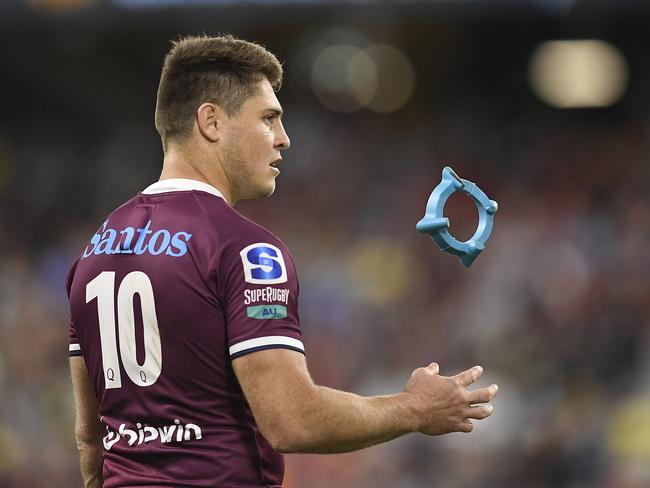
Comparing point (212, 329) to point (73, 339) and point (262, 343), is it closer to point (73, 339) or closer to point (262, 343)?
point (262, 343)

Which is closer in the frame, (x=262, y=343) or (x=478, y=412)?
(x=262, y=343)

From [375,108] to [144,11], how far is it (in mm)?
3509

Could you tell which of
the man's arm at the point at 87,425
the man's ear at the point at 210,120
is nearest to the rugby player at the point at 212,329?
the man's ear at the point at 210,120

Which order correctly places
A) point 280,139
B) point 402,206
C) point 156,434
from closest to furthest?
point 156,434 < point 280,139 < point 402,206

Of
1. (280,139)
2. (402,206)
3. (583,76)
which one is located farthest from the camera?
(583,76)

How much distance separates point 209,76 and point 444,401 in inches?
41.3

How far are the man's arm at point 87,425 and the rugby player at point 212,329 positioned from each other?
107mm

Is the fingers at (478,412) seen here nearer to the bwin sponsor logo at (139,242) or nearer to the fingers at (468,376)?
the fingers at (468,376)

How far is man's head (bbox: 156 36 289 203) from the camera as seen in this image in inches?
119

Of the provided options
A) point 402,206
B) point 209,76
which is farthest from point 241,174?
point 402,206

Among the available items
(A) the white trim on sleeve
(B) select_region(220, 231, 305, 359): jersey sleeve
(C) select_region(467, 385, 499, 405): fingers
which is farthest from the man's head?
(C) select_region(467, 385, 499, 405): fingers

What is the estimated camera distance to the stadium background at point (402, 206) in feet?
31.4

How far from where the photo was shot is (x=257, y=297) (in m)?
2.67

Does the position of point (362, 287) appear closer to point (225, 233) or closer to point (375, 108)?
point (375, 108)
